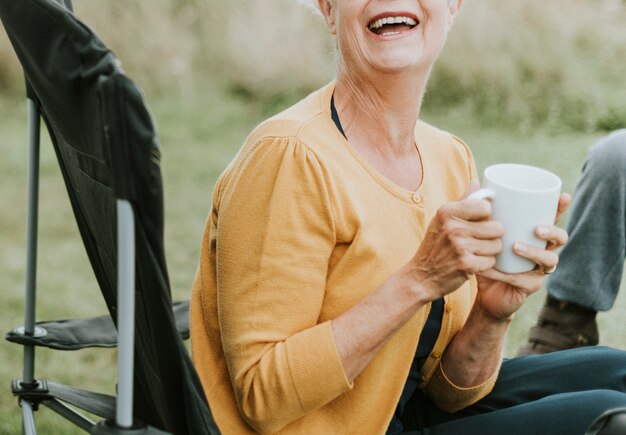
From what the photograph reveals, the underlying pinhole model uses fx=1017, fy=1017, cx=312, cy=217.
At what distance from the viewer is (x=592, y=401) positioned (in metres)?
1.78

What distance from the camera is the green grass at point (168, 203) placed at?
374cm

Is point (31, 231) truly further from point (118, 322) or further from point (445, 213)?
point (445, 213)

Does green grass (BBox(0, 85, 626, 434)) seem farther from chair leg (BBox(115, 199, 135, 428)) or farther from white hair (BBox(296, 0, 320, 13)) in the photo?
chair leg (BBox(115, 199, 135, 428))

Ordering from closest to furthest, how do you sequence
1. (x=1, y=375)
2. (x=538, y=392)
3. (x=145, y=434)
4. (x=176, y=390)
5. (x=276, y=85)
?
(x=145, y=434)
(x=176, y=390)
(x=538, y=392)
(x=1, y=375)
(x=276, y=85)

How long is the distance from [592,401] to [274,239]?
65cm

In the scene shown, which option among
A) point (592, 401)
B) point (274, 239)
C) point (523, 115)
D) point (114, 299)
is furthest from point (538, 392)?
point (523, 115)

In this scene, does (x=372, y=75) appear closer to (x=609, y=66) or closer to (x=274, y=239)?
(x=274, y=239)

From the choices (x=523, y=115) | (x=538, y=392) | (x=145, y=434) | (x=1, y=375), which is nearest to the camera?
(x=145, y=434)

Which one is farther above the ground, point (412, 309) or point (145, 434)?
point (412, 309)

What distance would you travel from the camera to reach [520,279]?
156 centimetres

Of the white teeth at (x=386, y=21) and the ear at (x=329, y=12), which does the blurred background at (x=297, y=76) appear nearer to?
the ear at (x=329, y=12)

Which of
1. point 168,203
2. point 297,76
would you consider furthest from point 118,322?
point 297,76

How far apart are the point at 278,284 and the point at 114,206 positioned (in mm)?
286

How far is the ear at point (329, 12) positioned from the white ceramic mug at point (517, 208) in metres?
0.50
